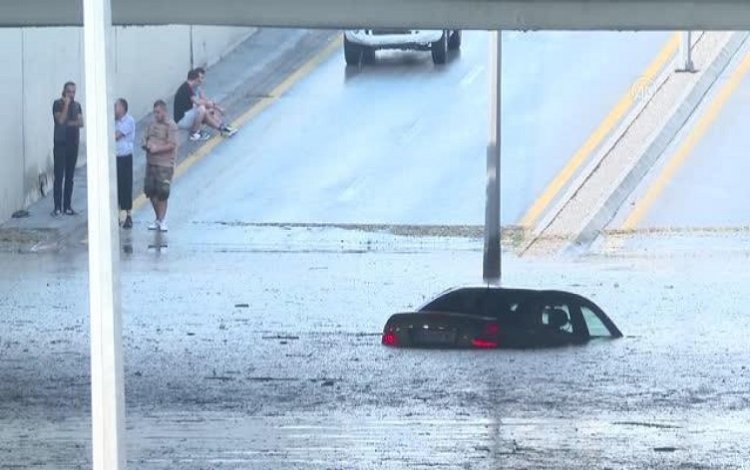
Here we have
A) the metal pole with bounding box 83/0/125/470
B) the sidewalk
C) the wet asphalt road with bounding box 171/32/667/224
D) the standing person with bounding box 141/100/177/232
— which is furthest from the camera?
the wet asphalt road with bounding box 171/32/667/224

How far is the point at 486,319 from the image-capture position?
74.9 feet

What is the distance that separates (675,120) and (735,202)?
3.79 m

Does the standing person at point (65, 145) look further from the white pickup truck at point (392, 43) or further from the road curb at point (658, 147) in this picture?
the white pickup truck at point (392, 43)

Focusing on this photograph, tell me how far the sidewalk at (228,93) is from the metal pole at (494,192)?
643 cm

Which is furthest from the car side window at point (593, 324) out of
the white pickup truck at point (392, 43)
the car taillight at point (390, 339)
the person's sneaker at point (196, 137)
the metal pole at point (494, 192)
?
the white pickup truck at point (392, 43)

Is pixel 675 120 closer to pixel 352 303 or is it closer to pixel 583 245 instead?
pixel 583 245

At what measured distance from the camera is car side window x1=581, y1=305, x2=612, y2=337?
23172mm

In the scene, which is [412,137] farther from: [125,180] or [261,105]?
[125,180]

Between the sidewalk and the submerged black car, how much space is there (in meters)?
8.92

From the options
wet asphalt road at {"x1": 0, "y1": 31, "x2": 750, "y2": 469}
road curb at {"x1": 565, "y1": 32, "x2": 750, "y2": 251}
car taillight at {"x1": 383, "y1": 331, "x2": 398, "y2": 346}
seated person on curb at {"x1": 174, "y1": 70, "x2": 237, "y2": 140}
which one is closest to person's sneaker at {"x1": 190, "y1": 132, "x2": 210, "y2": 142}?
seated person on curb at {"x1": 174, "y1": 70, "x2": 237, "y2": 140}

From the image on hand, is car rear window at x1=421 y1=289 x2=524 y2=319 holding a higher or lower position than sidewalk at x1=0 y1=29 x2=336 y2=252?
lower

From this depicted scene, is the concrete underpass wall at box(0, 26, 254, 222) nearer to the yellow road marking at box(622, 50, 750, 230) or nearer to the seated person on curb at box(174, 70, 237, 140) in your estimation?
the seated person on curb at box(174, 70, 237, 140)

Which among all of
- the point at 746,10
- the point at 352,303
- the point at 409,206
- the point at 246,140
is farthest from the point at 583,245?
the point at 746,10

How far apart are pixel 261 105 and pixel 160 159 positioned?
800cm
